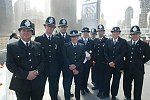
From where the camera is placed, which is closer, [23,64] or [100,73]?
[23,64]

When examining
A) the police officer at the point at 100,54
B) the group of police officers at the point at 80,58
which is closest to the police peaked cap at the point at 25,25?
the group of police officers at the point at 80,58

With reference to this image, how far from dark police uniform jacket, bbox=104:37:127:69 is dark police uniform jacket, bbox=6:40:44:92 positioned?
2376mm

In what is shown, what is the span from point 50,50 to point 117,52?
5.73ft

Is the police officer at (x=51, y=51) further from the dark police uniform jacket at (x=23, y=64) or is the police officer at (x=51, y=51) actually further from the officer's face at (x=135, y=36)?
the officer's face at (x=135, y=36)

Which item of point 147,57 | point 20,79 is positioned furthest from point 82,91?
point 20,79

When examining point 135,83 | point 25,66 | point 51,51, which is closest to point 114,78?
point 135,83

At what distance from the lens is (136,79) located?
4957mm

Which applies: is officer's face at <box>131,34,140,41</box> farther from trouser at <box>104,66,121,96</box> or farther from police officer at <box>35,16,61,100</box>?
police officer at <box>35,16,61,100</box>

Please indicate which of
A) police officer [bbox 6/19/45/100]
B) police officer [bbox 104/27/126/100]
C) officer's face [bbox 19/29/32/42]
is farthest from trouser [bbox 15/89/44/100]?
police officer [bbox 104/27/126/100]

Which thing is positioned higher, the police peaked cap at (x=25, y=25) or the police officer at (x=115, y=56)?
the police peaked cap at (x=25, y=25)

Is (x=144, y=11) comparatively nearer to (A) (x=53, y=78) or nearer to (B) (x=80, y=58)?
(B) (x=80, y=58)

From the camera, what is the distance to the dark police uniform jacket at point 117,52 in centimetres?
516

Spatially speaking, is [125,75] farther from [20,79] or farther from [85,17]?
[85,17]

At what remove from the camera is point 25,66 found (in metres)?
3.29
